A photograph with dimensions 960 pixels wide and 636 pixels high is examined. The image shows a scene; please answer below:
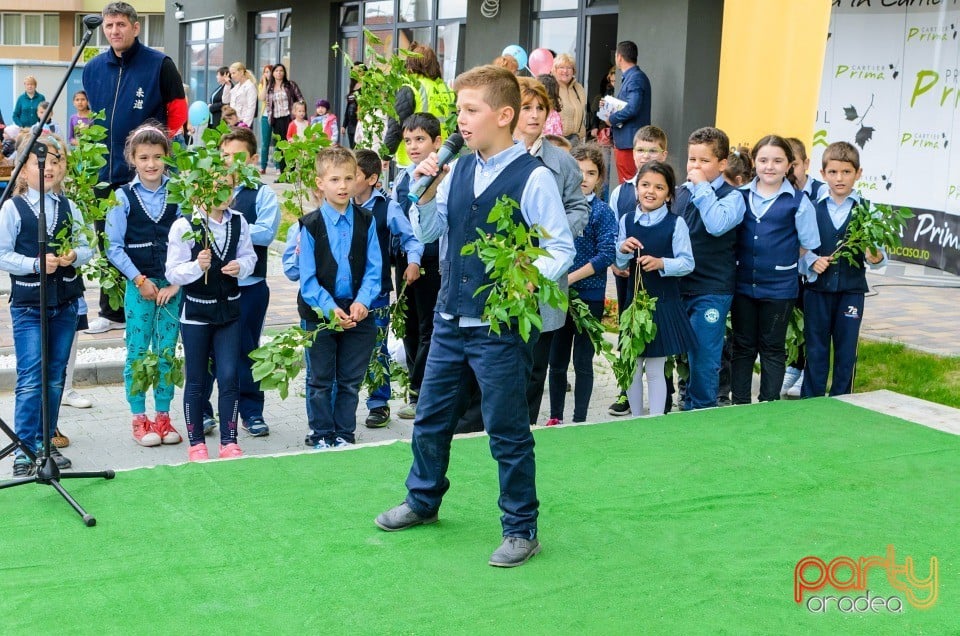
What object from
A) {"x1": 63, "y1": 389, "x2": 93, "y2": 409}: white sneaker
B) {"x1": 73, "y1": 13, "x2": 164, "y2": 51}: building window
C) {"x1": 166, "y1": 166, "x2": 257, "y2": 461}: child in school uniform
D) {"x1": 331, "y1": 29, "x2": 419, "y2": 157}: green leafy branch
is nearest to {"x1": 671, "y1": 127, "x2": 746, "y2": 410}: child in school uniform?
{"x1": 331, "y1": 29, "x2": 419, "y2": 157}: green leafy branch

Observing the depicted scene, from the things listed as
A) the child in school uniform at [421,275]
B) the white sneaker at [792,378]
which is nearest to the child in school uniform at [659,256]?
the child in school uniform at [421,275]

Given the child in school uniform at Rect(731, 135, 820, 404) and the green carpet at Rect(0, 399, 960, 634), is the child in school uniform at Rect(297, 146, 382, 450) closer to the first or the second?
the green carpet at Rect(0, 399, 960, 634)

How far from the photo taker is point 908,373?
7.38m

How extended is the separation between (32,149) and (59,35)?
47156 mm

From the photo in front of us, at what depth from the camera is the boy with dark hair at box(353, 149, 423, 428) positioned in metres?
6.24

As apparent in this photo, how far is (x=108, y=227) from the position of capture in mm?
6020

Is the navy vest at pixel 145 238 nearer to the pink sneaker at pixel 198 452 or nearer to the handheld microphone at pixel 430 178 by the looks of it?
the pink sneaker at pixel 198 452

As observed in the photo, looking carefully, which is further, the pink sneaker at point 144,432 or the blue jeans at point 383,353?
the blue jeans at point 383,353

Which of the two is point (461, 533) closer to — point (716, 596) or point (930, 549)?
point (716, 596)

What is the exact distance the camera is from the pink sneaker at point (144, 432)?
609cm

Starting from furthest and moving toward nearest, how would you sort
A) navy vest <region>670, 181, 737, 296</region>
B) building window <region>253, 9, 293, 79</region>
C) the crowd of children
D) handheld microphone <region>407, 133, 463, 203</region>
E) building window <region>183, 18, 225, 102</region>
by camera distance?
building window <region>183, 18, 225, 102</region>
building window <region>253, 9, 293, 79</region>
navy vest <region>670, 181, 737, 296</region>
the crowd of children
handheld microphone <region>407, 133, 463, 203</region>

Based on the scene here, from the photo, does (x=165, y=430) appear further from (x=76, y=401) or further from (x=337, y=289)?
(x=337, y=289)

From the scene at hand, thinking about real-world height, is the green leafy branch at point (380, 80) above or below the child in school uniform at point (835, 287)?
above

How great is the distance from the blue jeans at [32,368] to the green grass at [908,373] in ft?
15.6
